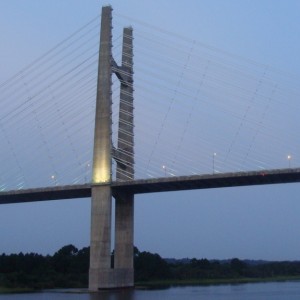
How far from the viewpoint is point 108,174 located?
129ft

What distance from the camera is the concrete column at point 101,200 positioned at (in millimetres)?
38906

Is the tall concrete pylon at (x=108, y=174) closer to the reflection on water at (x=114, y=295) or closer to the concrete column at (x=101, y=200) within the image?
the concrete column at (x=101, y=200)

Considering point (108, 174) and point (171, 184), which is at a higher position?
point (108, 174)

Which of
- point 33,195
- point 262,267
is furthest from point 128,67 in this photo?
point 262,267

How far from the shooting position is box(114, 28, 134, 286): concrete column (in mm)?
40812

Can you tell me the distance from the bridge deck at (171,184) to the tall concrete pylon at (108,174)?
785 mm

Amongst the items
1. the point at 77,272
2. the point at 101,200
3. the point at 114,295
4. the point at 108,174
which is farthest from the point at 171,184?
the point at 77,272

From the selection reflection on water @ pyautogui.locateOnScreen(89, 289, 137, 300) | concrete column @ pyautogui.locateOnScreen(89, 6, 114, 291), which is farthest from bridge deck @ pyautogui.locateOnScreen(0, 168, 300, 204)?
reflection on water @ pyautogui.locateOnScreen(89, 289, 137, 300)

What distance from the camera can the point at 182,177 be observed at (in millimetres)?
39625

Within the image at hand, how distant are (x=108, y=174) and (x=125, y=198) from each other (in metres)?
2.81

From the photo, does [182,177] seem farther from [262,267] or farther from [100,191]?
[262,267]

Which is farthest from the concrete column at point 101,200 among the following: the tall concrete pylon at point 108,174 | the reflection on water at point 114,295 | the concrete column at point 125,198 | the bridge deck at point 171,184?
the concrete column at point 125,198

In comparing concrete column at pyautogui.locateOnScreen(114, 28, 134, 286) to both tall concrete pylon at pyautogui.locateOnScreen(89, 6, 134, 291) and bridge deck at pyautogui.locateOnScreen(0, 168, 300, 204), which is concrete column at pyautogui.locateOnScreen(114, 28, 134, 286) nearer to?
tall concrete pylon at pyautogui.locateOnScreen(89, 6, 134, 291)

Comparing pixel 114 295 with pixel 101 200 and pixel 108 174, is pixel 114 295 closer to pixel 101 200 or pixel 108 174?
pixel 101 200
